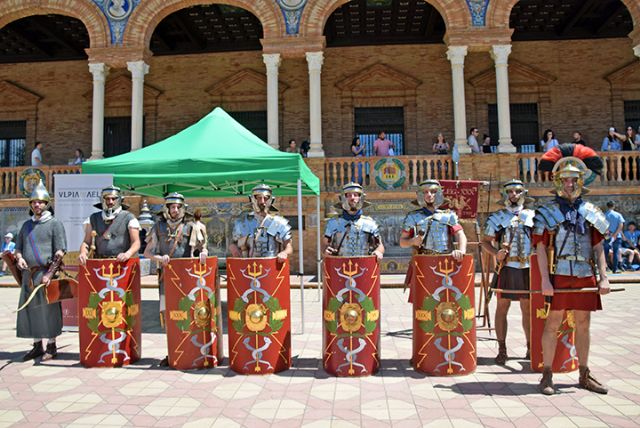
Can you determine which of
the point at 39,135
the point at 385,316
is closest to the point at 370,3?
the point at 385,316

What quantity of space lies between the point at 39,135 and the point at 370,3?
42.6 feet

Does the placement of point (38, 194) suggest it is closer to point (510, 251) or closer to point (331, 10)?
point (510, 251)

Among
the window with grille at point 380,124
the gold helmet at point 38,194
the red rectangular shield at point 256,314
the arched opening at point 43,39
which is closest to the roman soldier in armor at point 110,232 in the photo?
the gold helmet at point 38,194

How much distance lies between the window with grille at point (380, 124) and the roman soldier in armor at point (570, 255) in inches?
543

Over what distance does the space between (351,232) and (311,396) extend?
1.76m

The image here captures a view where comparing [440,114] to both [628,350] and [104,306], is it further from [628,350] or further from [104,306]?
[104,306]

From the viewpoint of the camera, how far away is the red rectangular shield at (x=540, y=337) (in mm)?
4973

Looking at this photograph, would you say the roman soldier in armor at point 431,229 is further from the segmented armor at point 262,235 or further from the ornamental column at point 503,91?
the ornamental column at point 503,91

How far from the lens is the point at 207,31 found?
17.8 m

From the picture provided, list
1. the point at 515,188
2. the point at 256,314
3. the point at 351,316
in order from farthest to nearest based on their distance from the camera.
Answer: the point at 515,188, the point at 256,314, the point at 351,316

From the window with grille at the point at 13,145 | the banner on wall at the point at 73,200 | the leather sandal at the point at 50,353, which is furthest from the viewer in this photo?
the window with grille at the point at 13,145

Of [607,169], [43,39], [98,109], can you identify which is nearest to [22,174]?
[98,109]

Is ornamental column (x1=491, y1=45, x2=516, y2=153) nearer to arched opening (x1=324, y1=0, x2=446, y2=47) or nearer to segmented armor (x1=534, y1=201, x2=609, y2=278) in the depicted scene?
arched opening (x1=324, y1=0, x2=446, y2=47)

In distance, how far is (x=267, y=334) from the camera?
16.8 ft
